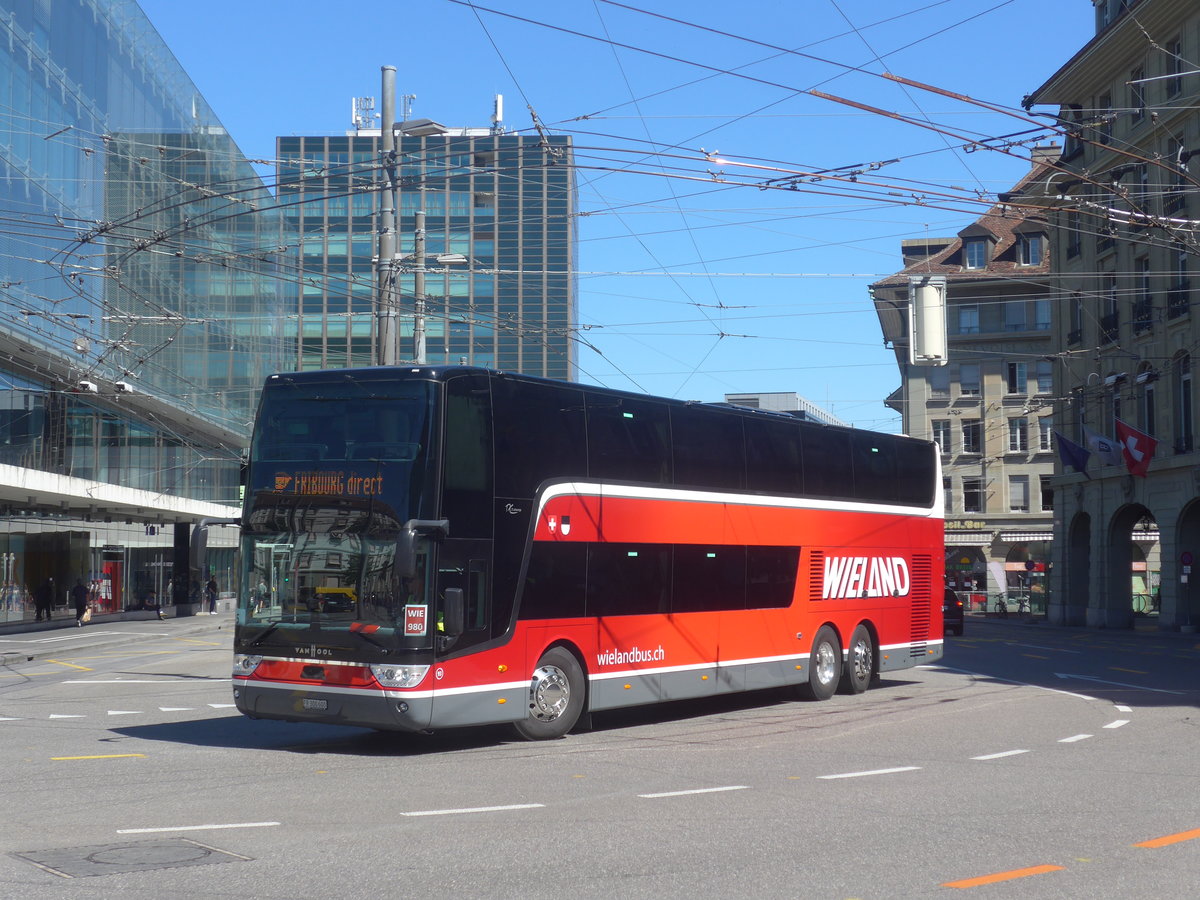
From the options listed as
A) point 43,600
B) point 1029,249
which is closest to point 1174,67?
point 1029,249

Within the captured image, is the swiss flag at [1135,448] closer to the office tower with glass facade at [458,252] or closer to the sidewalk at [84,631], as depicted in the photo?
the sidewalk at [84,631]

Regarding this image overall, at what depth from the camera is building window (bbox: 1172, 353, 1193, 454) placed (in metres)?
46.0

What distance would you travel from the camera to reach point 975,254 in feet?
235

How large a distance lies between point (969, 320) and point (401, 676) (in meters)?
66.7

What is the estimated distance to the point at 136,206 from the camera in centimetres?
4359

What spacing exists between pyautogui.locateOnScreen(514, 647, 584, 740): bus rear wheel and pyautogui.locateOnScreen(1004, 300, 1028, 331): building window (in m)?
63.6

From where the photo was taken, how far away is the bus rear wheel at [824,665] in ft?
64.1

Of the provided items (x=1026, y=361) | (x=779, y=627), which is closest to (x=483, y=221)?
(x=1026, y=361)

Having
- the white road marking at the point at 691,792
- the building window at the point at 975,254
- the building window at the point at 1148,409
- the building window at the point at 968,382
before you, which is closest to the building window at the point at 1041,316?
the building window at the point at 975,254

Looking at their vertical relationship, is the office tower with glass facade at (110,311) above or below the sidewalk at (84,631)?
above

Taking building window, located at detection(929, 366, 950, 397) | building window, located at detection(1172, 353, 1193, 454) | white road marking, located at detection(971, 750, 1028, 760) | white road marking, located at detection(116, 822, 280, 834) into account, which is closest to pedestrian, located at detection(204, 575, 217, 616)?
building window, located at detection(929, 366, 950, 397)

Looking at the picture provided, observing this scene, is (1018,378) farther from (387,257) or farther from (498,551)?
(498,551)

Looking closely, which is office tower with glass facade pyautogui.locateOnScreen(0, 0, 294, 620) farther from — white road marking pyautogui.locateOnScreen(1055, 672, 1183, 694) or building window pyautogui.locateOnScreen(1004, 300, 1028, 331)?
building window pyautogui.locateOnScreen(1004, 300, 1028, 331)

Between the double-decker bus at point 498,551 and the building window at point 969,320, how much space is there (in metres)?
59.1
